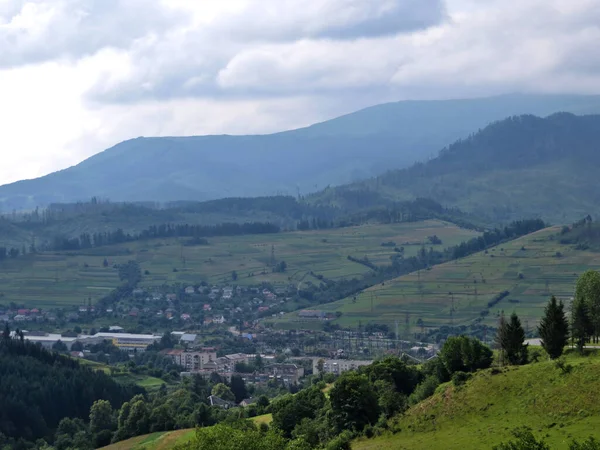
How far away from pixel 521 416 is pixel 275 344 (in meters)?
107

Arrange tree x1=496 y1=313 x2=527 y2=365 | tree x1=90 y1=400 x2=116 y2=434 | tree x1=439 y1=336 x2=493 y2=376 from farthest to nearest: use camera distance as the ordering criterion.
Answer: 1. tree x1=90 y1=400 x2=116 y2=434
2. tree x1=439 y1=336 x2=493 y2=376
3. tree x1=496 y1=313 x2=527 y2=365

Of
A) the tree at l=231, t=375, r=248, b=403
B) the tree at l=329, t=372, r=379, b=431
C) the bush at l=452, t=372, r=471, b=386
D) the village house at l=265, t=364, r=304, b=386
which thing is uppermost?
the bush at l=452, t=372, r=471, b=386

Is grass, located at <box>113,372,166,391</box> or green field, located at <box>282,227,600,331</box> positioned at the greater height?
green field, located at <box>282,227,600,331</box>

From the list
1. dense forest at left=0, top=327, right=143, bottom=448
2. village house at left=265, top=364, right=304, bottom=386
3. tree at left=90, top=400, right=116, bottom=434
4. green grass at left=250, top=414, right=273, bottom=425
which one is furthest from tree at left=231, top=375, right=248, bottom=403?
green grass at left=250, top=414, right=273, bottom=425

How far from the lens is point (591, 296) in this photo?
59.3 meters

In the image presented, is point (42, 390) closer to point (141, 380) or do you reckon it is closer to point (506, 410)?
point (141, 380)

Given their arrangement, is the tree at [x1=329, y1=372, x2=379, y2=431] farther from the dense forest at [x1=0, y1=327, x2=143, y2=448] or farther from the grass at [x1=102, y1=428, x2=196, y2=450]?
the dense forest at [x1=0, y1=327, x2=143, y2=448]

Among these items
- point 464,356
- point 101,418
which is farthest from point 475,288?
point 464,356

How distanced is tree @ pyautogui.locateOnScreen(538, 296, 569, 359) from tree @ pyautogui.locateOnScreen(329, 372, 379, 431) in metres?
9.89

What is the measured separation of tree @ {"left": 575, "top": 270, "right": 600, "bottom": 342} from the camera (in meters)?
57.5

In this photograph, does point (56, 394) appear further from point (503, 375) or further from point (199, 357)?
point (503, 375)

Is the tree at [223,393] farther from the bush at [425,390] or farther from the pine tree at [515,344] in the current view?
the pine tree at [515,344]

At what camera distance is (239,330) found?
170 metres

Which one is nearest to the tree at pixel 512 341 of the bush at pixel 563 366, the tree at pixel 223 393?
the bush at pixel 563 366
